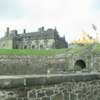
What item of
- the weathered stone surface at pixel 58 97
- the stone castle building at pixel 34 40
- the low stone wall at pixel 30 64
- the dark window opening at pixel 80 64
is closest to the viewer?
the weathered stone surface at pixel 58 97

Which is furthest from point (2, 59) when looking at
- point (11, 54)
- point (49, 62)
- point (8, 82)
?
point (8, 82)

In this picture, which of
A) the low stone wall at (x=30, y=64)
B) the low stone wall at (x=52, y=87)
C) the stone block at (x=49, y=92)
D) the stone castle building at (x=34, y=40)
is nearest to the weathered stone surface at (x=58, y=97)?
the low stone wall at (x=52, y=87)

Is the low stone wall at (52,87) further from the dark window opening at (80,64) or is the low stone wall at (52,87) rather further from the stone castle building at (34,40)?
the stone castle building at (34,40)

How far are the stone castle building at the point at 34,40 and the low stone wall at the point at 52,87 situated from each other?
5024 cm

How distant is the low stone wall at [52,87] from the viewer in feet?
19.5

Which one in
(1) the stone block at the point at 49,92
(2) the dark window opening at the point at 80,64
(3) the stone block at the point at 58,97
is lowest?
(3) the stone block at the point at 58,97

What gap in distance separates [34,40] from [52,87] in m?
55.9

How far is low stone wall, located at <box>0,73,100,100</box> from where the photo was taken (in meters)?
5.93

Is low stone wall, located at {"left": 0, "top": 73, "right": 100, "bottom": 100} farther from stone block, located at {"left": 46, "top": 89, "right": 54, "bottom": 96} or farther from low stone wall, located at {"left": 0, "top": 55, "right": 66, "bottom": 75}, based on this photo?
low stone wall, located at {"left": 0, "top": 55, "right": 66, "bottom": 75}

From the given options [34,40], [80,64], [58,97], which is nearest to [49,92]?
[58,97]

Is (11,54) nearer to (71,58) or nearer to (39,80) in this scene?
(71,58)

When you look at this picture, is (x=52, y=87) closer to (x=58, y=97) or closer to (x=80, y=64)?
(x=58, y=97)

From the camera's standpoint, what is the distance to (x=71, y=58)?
33.4 meters

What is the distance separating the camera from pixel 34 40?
206ft
